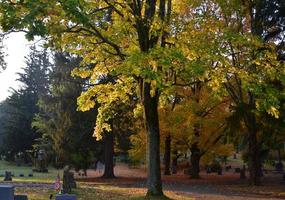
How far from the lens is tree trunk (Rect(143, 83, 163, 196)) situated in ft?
60.5

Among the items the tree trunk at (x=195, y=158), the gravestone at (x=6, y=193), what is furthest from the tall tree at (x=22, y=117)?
the gravestone at (x=6, y=193)

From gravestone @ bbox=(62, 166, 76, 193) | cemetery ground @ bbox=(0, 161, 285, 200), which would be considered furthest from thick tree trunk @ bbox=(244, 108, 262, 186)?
gravestone @ bbox=(62, 166, 76, 193)

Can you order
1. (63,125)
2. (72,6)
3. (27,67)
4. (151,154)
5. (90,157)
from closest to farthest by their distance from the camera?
(72,6)
(151,154)
(63,125)
(90,157)
(27,67)

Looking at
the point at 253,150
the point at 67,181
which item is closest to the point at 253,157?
the point at 253,150

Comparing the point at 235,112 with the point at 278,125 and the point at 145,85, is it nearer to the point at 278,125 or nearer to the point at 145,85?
the point at 278,125

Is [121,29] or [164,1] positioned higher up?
[164,1]

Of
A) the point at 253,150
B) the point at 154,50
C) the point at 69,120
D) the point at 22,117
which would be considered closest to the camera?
the point at 154,50

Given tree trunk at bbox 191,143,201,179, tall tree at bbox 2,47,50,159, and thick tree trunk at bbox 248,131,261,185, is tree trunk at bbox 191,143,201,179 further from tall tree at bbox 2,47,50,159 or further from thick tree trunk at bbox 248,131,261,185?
tall tree at bbox 2,47,50,159

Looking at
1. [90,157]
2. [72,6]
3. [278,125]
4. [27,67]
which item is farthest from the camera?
[27,67]

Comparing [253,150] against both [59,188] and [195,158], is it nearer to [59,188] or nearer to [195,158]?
[195,158]

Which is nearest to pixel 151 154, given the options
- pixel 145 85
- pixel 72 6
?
pixel 145 85

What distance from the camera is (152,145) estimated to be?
18.7m

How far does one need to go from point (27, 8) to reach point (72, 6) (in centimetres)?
122

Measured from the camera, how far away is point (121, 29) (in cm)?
1784
